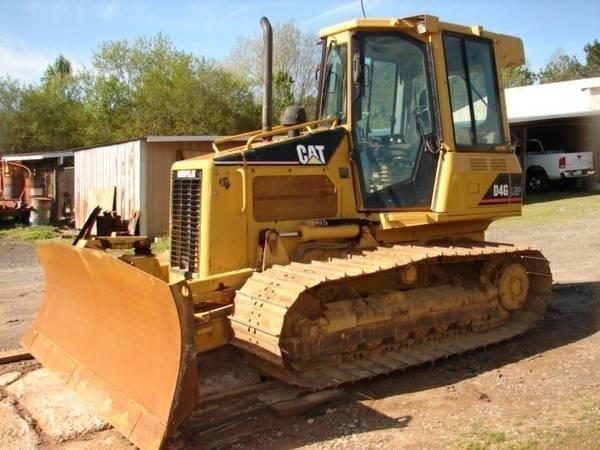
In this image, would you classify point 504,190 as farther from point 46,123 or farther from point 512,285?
point 46,123

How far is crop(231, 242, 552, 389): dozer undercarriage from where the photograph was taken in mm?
4953

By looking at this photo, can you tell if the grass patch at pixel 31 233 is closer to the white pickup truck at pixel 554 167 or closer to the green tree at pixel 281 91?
the green tree at pixel 281 91

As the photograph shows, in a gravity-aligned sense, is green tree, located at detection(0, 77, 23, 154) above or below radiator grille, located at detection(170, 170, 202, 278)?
above

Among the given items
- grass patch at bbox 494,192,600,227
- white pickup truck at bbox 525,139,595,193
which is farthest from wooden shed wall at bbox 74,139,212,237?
white pickup truck at bbox 525,139,595,193

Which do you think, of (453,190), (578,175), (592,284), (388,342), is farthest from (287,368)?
(578,175)

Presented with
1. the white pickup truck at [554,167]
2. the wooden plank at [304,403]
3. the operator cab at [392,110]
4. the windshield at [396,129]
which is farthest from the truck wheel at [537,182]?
the wooden plank at [304,403]

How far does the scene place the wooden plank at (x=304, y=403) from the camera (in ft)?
15.8

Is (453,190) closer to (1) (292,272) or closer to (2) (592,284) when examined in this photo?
(1) (292,272)

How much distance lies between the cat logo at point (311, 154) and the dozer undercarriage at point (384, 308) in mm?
967

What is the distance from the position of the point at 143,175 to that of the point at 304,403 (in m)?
13.3

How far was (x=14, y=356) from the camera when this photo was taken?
618 cm

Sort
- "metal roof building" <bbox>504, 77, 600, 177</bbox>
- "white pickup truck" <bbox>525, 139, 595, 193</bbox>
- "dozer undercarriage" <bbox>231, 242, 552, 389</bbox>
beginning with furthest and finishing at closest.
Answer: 1. "metal roof building" <bbox>504, 77, 600, 177</bbox>
2. "white pickup truck" <bbox>525, 139, 595, 193</bbox>
3. "dozer undercarriage" <bbox>231, 242, 552, 389</bbox>

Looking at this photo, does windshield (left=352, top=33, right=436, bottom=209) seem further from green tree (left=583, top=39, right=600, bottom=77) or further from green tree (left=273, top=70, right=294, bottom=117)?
green tree (left=583, top=39, right=600, bottom=77)

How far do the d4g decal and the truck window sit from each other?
1.25 ft
